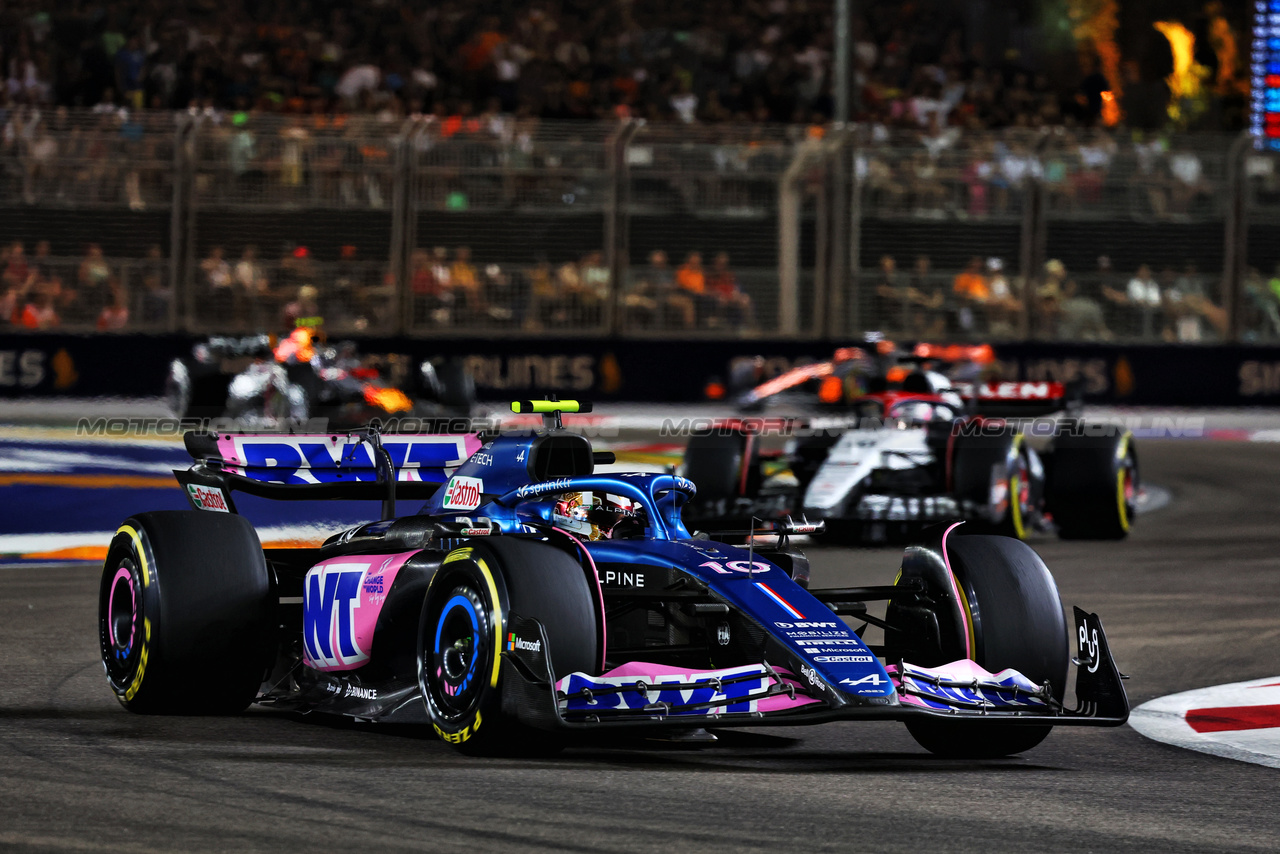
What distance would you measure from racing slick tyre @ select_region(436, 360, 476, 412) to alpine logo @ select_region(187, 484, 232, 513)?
11712mm

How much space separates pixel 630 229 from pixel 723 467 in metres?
10.2

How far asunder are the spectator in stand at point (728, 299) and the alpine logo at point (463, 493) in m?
16.2

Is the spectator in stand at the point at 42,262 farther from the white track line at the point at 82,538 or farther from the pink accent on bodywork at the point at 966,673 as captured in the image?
the pink accent on bodywork at the point at 966,673

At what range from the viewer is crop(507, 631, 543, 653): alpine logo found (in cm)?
575

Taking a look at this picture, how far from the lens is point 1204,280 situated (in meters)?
23.7

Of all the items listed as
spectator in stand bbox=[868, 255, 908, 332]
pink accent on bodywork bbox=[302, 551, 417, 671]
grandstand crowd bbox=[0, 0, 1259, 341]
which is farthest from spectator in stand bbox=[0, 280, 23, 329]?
pink accent on bodywork bbox=[302, 551, 417, 671]

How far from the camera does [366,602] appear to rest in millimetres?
6832

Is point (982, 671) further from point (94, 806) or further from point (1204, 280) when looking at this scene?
point (1204, 280)

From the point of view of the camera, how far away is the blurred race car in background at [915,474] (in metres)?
13.0

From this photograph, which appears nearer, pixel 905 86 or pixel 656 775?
pixel 656 775

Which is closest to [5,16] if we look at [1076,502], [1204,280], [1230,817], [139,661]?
[1204,280]

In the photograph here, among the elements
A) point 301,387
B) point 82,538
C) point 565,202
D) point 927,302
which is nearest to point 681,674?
point 82,538

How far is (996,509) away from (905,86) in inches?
696

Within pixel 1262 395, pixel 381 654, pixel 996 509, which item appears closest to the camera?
pixel 381 654
